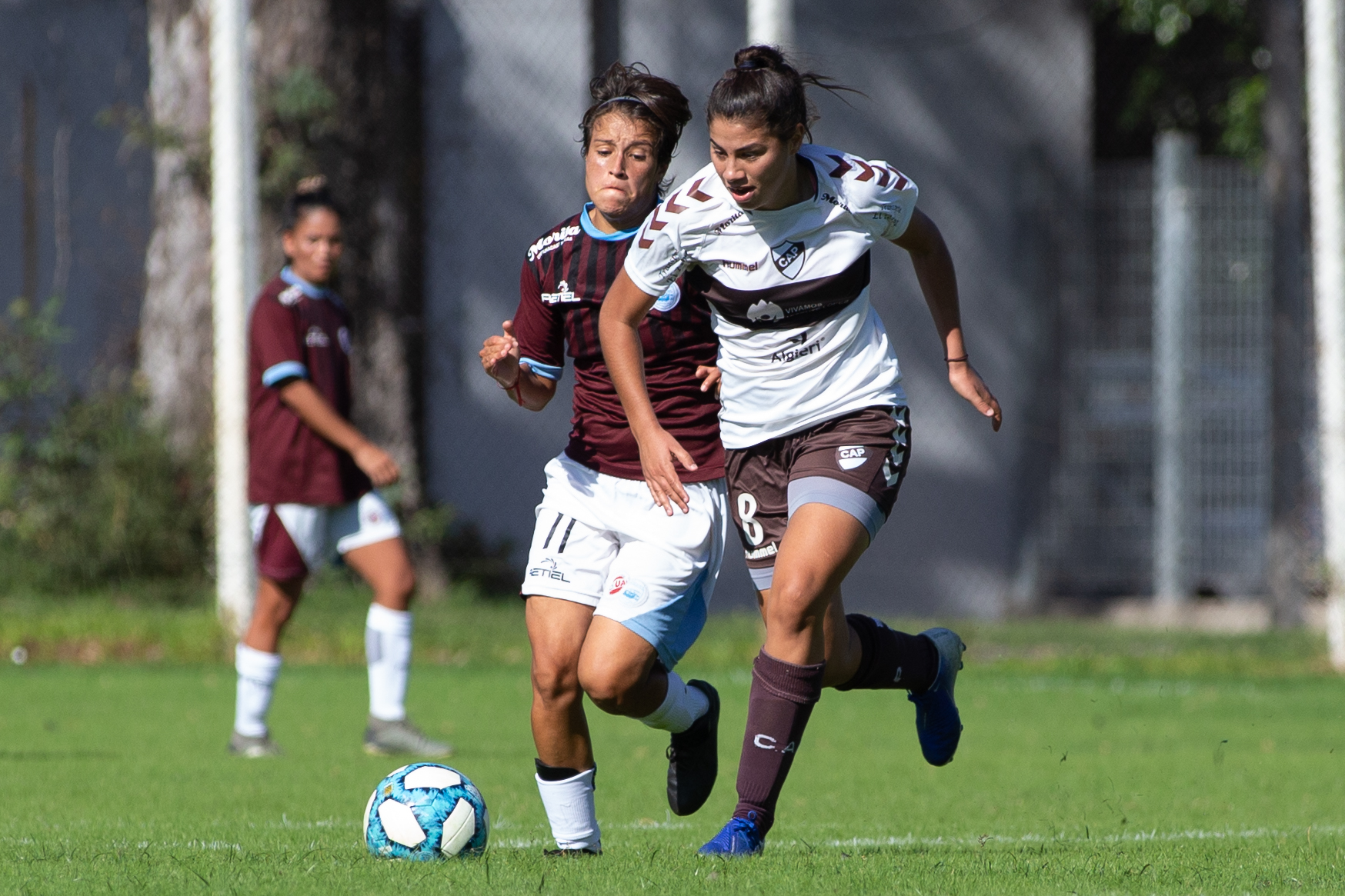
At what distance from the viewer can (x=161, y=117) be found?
11977 mm

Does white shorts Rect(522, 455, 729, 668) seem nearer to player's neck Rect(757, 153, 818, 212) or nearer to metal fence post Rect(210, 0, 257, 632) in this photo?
player's neck Rect(757, 153, 818, 212)

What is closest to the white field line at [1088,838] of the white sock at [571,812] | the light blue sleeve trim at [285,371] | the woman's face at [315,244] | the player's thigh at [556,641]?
the white sock at [571,812]

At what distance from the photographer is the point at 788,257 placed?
→ 4.33m

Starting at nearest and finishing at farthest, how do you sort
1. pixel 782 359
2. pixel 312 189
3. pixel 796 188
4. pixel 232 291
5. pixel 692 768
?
pixel 796 188 < pixel 782 359 < pixel 692 768 < pixel 312 189 < pixel 232 291

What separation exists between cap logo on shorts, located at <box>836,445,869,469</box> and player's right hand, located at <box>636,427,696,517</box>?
0.40 meters

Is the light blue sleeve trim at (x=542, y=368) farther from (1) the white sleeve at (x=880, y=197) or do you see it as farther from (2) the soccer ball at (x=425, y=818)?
(2) the soccer ball at (x=425, y=818)

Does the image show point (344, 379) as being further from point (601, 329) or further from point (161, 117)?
point (161, 117)

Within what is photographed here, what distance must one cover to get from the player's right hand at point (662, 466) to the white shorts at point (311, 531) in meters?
2.95

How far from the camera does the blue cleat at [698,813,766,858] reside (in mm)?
4098

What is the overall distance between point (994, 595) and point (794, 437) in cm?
995

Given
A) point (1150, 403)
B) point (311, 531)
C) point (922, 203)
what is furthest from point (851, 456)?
point (922, 203)

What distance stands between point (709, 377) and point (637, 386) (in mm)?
432

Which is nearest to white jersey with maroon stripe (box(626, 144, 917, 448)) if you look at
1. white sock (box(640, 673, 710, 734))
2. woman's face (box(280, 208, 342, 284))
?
white sock (box(640, 673, 710, 734))

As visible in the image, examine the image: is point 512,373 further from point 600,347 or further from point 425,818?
point 425,818
